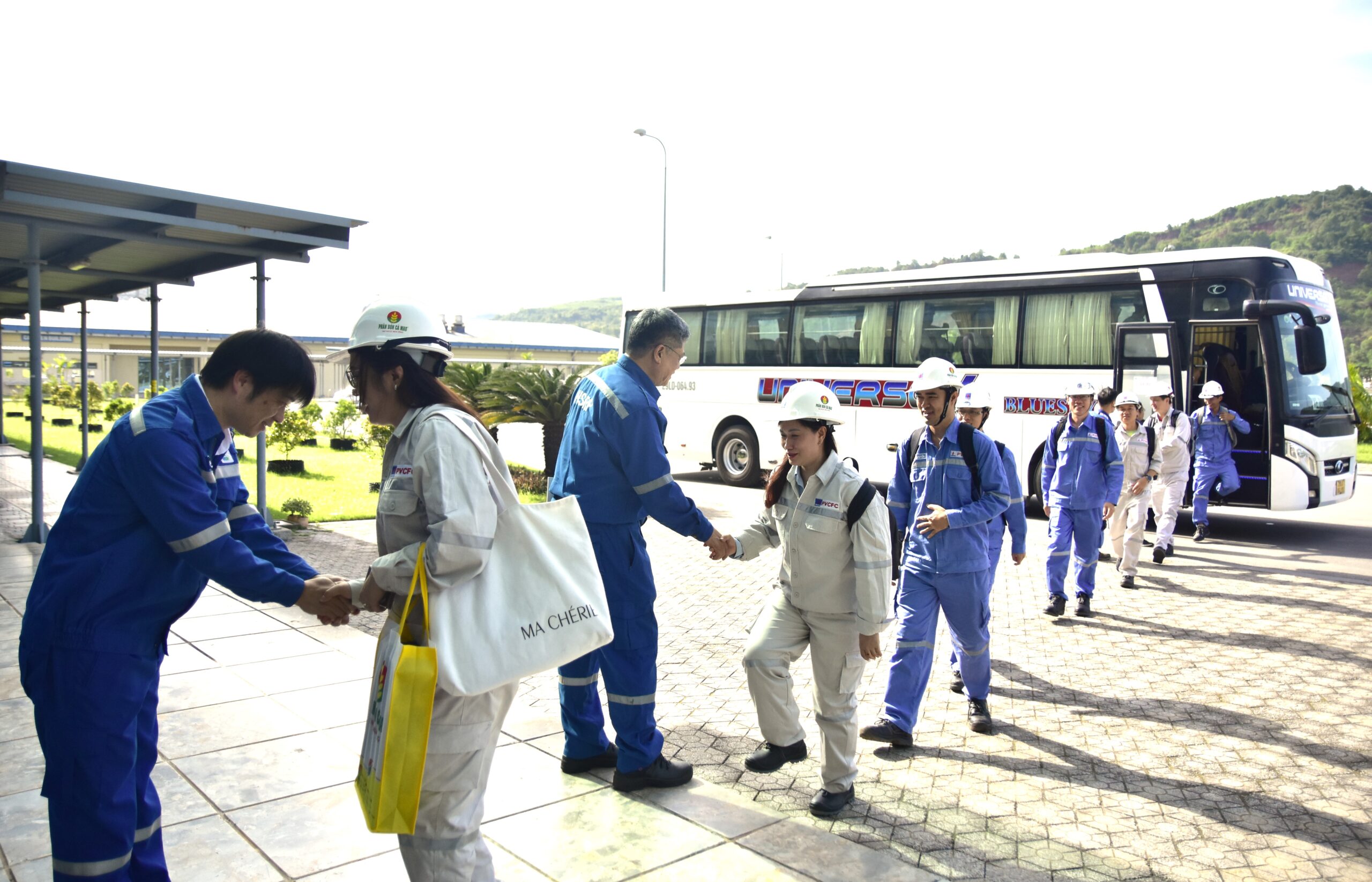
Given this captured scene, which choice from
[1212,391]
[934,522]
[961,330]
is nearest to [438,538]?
[934,522]

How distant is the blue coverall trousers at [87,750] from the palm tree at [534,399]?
12843 millimetres

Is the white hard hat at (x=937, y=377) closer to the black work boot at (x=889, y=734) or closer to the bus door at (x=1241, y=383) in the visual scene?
the black work boot at (x=889, y=734)

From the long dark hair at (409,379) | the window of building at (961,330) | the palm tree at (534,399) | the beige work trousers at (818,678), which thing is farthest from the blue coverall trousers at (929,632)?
the palm tree at (534,399)

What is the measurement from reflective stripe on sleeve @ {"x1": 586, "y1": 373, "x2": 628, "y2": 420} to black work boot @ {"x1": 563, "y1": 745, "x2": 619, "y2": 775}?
149 cm

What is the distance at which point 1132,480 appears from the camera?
962 centimetres

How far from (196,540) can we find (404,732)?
0.81 metres

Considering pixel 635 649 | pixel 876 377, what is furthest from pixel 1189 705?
pixel 876 377

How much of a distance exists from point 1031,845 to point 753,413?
1405 centimetres

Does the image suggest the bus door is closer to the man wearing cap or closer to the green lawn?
the man wearing cap

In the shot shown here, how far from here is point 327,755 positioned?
4434 millimetres

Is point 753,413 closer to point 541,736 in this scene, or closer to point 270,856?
point 541,736

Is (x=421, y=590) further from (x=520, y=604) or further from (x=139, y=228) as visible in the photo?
(x=139, y=228)

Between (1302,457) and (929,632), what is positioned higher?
(1302,457)

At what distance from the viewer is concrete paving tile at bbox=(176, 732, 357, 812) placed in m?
4.00
